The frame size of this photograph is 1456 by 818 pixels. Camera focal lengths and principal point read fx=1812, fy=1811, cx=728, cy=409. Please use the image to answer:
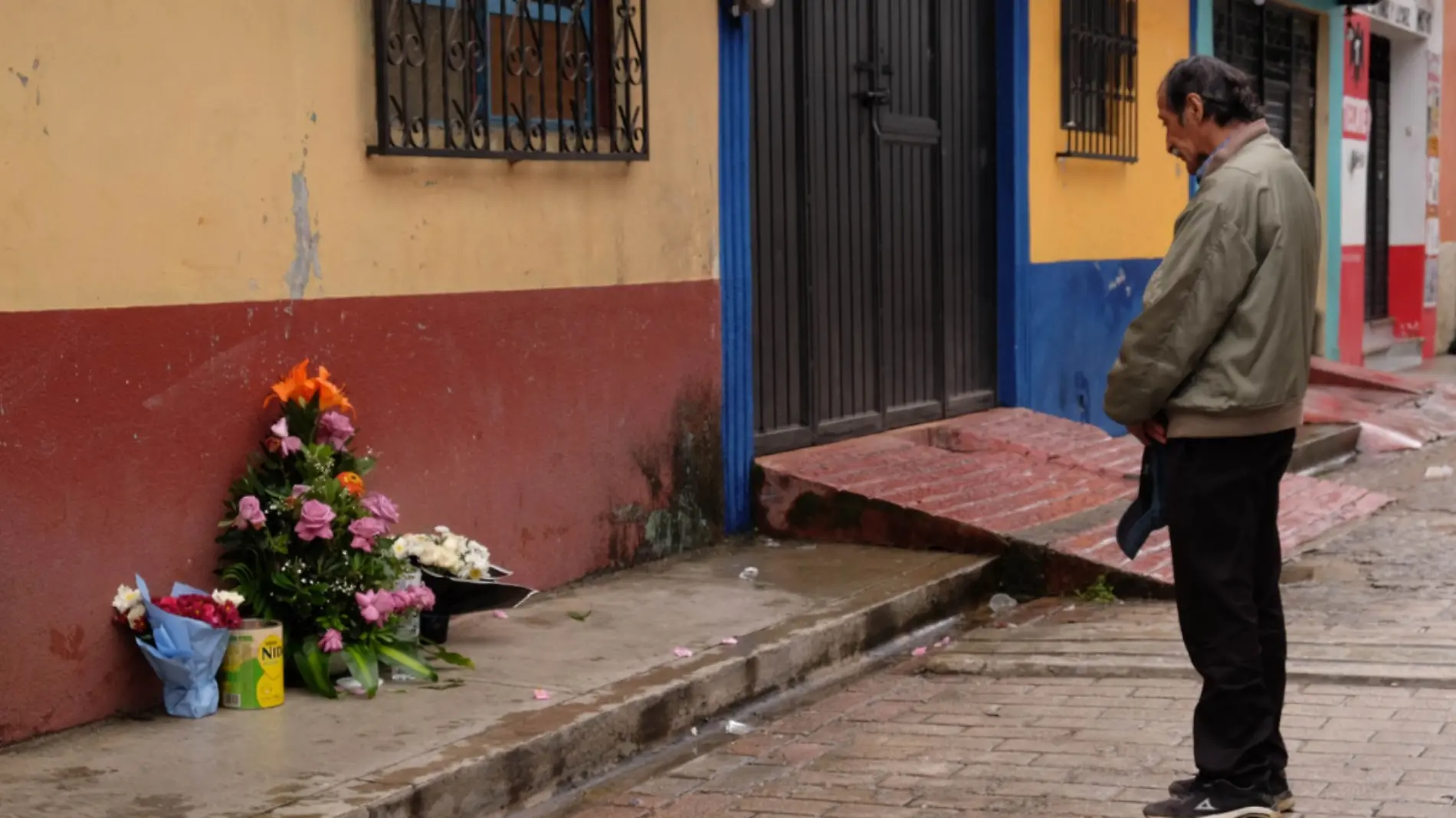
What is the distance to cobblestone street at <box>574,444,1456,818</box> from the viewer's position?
4742 mm

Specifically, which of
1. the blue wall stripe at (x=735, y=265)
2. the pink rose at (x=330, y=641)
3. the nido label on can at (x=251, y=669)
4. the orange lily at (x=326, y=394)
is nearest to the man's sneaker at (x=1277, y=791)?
the pink rose at (x=330, y=641)

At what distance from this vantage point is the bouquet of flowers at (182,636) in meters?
5.05

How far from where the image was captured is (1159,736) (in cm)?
532

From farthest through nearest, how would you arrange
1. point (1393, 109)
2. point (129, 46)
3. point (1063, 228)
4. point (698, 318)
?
point (1393, 109) < point (1063, 228) < point (698, 318) < point (129, 46)

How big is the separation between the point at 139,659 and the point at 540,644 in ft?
4.45

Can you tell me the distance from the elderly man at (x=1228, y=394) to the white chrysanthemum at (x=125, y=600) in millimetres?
2765

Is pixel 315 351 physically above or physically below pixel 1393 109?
below

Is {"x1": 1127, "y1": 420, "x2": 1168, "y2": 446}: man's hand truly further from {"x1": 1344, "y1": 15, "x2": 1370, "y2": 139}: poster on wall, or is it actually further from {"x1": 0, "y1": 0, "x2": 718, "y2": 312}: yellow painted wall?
{"x1": 1344, "y1": 15, "x2": 1370, "y2": 139}: poster on wall

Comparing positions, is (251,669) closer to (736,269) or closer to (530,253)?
(530,253)

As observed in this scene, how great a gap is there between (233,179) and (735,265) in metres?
3.07

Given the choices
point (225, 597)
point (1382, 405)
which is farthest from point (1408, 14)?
point (225, 597)

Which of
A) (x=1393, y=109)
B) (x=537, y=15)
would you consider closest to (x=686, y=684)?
(x=537, y=15)

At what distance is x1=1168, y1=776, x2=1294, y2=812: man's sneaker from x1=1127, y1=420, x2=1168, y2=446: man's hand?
84 centimetres

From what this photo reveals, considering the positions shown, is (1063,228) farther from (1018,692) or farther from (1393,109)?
(1393,109)
